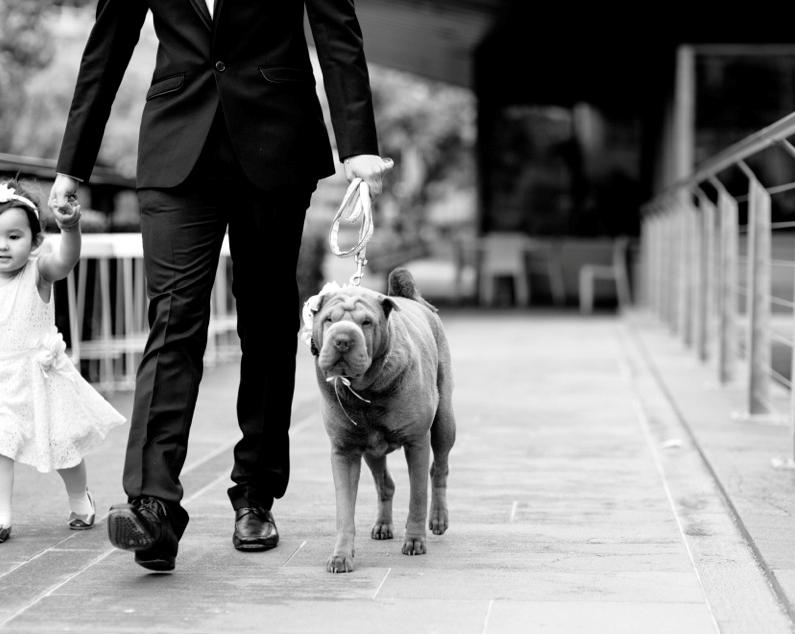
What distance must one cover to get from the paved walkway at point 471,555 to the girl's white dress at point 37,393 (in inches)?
11.6

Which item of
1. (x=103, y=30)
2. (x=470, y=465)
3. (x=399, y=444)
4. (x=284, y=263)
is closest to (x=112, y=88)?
(x=103, y=30)

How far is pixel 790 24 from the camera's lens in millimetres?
16891

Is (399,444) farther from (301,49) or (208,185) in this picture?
(301,49)

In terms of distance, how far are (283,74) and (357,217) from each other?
548 mm

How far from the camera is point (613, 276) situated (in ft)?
61.4

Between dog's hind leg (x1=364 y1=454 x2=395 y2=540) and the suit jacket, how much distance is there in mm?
962

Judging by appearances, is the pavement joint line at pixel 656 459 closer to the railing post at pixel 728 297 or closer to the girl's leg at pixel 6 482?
the railing post at pixel 728 297

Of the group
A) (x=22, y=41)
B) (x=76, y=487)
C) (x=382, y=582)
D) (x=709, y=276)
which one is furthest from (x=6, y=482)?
(x=22, y=41)

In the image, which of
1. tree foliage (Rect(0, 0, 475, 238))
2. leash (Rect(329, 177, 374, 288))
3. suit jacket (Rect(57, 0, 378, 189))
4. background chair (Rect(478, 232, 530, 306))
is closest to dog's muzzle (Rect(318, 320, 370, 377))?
leash (Rect(329, 177, 374, 288))

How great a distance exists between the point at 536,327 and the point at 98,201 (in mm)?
6359

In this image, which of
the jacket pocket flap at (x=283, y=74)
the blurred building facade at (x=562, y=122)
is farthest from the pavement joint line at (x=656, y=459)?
the blurred building facade at (x=562, y=122)

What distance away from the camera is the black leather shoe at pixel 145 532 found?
150 inches

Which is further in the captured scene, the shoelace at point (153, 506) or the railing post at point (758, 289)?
the railing post at point (758, 289)

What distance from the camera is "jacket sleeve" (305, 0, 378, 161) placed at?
4.17m
